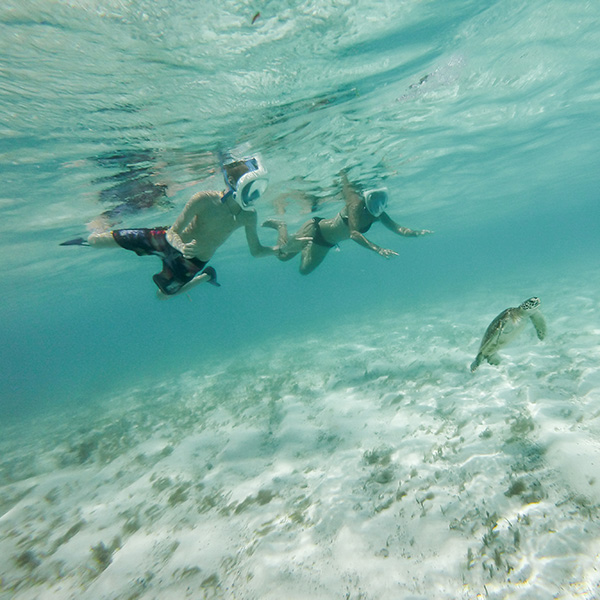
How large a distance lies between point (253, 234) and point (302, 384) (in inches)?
230

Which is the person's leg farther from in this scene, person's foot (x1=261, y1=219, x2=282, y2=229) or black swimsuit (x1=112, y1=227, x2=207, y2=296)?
person's foot (x1=261, y1=219, x2=282, y2=229)

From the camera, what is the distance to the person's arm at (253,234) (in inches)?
272

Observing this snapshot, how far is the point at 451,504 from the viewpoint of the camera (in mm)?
3992

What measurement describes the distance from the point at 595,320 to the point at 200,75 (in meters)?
14.4

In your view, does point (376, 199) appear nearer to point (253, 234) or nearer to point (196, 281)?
point (253, 234)

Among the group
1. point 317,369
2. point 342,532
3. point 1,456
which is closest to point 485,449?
point 342,532

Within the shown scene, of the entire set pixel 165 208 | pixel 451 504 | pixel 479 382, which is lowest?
pixel 479 382

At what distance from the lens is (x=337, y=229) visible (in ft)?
33.3

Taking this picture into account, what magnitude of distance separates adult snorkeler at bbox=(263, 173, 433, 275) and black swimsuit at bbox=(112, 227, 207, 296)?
7.56ft

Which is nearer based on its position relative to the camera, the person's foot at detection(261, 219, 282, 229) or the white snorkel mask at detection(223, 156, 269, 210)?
the white snorkel mask at detection(223, 156, 269, 210)

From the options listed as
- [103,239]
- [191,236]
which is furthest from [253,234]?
[103,239]

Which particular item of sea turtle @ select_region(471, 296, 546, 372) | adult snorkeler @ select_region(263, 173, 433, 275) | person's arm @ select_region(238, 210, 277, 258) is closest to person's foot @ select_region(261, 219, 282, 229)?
adult snorkeler @ select_region(263, 173, 433, 275)

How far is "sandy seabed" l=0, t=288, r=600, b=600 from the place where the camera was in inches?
128

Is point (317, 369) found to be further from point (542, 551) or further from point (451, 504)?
point (542, 551)
